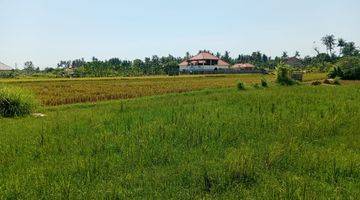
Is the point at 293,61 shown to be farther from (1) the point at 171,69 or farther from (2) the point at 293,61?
(1) the point at 171,69

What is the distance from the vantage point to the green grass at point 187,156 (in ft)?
21.0

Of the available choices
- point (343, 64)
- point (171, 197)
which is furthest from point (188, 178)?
point (343, 64)

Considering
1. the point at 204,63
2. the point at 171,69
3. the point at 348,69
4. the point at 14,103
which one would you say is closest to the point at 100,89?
the point at 14,103

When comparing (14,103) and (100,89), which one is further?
(100,89)

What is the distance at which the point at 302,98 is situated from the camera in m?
16.8

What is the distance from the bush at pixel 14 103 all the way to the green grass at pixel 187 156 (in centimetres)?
332

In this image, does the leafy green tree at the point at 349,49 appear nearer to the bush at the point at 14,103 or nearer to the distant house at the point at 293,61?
the distant house at the point at 293,61

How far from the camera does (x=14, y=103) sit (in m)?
16.5

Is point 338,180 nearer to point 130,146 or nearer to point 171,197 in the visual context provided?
point 171,197

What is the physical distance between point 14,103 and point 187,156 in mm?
10620

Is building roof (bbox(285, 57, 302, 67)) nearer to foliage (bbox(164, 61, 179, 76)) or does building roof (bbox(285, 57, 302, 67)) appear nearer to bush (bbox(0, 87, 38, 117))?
foliage (bbox(164, 61, 179, 76))

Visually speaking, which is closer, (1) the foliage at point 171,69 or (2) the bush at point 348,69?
(2) the bush at point 348,69

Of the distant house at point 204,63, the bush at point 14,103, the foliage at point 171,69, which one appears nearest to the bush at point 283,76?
the bush at point 14,103

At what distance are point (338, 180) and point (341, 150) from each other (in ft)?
6.17
